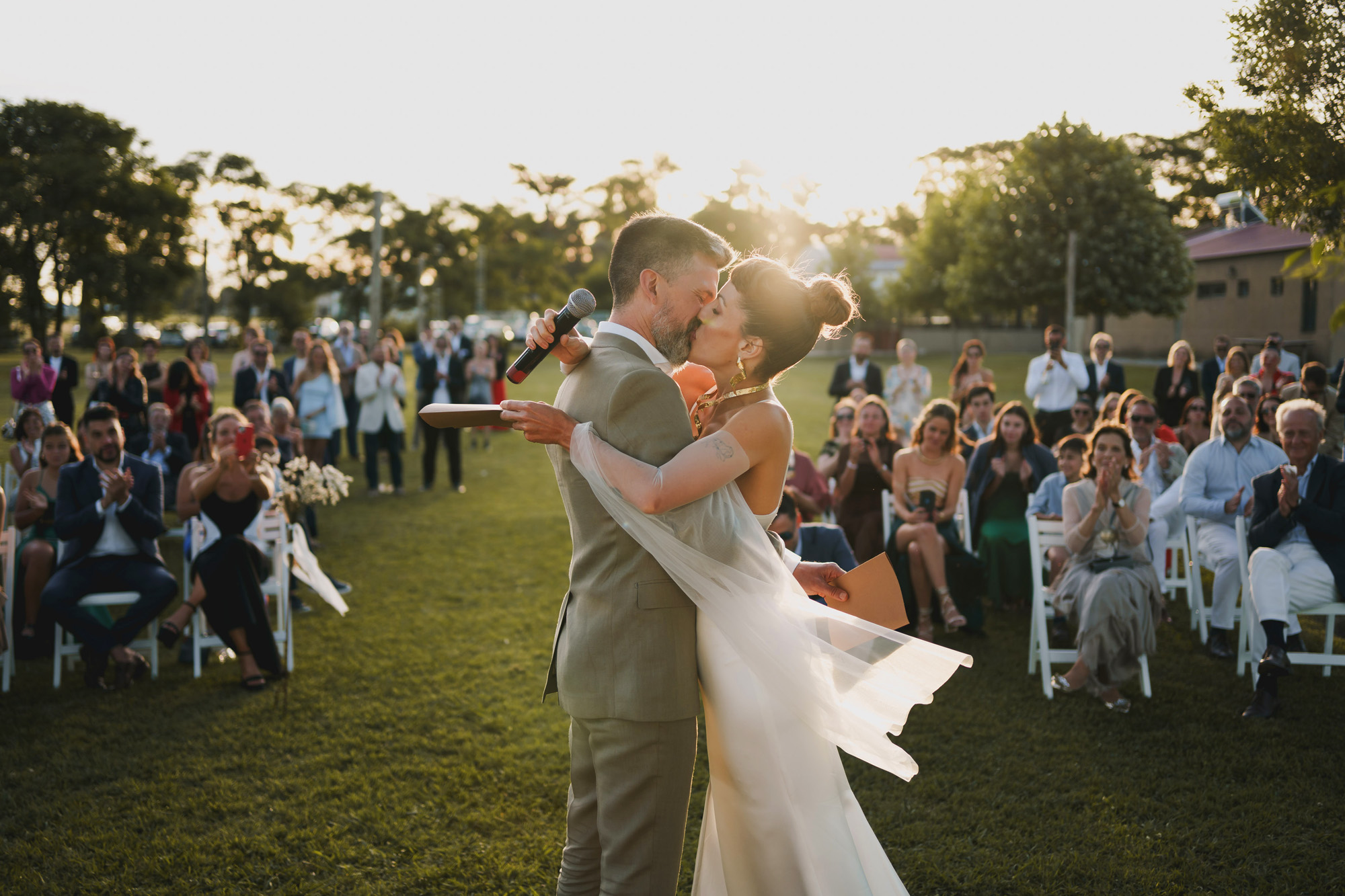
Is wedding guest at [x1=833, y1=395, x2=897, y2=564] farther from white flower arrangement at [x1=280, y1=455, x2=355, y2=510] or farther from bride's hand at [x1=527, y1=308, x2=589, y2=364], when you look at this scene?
bride's hand at [x1=527, y1=308, x2=589, y2=364]

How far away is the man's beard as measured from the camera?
7.85ft

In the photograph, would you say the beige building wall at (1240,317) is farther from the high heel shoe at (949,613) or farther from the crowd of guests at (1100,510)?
the high heel shoe at (949,613)

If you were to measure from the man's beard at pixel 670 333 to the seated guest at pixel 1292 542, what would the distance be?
440 centimetres

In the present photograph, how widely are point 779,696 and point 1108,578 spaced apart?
3.77m

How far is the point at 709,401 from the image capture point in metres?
2.73

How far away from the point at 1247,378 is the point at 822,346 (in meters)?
41.7

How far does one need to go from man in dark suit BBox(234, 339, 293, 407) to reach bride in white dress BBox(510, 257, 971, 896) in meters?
10.0

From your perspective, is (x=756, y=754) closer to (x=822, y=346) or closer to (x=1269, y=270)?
(x=1269, y=270)

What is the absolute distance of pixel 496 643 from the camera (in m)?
6.64

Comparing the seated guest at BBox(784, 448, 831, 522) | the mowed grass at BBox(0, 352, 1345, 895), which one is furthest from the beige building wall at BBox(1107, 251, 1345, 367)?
the mowed grass at BBox(0, 352, 1345, 895)

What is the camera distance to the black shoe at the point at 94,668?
5691 mm

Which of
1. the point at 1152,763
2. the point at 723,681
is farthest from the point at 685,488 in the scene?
the point at 1152,763

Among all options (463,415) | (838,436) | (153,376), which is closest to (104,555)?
(463,415)

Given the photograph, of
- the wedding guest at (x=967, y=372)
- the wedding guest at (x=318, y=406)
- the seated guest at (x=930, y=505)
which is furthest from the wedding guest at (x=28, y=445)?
the wedding guest at (x=967, y=372)
